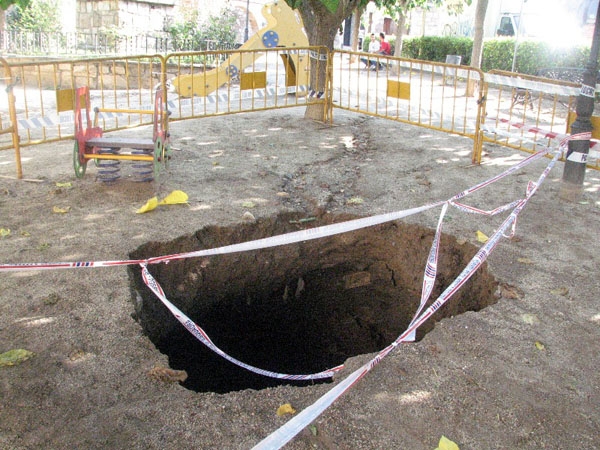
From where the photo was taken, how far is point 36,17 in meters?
21.0

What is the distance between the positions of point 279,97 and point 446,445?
1146 cm

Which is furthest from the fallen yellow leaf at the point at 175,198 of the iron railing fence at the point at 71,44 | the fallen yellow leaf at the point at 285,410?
the iron railing fence at the point at 71,44

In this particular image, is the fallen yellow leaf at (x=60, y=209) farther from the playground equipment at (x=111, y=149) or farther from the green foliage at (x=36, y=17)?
the green foliage at (x=36, y=17)

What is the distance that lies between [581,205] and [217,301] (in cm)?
422

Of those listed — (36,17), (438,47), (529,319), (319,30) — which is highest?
(36,17)

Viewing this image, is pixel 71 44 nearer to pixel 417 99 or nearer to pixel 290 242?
pixel 417 99

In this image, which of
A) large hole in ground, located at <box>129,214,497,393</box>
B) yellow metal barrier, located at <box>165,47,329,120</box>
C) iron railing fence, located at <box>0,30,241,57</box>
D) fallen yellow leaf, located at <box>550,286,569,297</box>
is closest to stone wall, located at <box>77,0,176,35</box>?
iron railing fence, located at <box>0,30,241,57</box>

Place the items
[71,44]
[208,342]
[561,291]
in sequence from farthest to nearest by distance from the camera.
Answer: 1. [71,44]
2. [561,291]
3. [208,342]

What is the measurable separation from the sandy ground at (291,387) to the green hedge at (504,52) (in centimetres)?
1268

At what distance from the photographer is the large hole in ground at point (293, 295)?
559cm

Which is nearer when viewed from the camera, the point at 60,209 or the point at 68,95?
the point at 60,209

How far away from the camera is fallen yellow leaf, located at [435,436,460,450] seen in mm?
3061

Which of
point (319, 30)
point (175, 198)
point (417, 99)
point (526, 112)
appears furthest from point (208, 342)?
point (417, 99)

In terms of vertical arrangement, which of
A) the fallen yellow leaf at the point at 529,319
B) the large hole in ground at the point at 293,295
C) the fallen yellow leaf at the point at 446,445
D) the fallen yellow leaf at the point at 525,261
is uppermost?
the fallen yellow leaf at the point at 525,261
